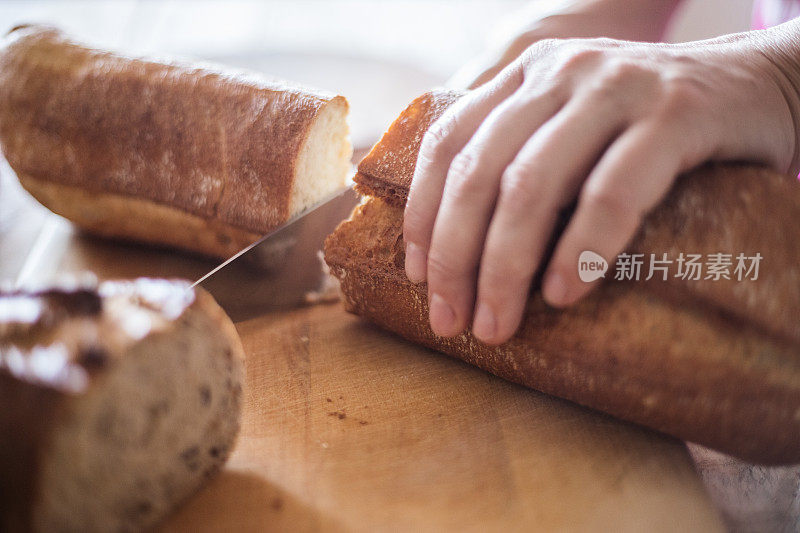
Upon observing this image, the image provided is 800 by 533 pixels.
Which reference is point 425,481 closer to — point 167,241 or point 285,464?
point 285,464

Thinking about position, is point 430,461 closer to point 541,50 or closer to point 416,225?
point 416,225

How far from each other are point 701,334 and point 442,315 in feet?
1.60

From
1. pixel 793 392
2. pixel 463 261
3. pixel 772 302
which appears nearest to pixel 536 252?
pixel 463 261

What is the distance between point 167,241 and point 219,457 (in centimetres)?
104

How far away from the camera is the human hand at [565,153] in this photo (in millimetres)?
991

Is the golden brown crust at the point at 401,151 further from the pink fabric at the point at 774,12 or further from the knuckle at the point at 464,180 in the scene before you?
the pink fabric at the point at 774,12

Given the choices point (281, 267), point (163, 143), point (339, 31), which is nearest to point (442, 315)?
point (281, 267)

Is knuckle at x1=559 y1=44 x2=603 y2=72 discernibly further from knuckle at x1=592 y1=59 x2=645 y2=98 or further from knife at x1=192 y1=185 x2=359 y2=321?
knife at x1=192 y1=185 x2=359 y2=321

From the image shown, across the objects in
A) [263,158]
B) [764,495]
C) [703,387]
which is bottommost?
[764,495]

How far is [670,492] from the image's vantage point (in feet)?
3.77

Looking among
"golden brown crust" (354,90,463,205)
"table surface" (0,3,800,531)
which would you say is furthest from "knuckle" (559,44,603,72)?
"table surface" (0,3,800,531)

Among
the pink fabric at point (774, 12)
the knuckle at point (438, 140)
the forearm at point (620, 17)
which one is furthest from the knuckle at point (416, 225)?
the pink fabric at point (774, 12)

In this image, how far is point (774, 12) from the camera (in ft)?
→ 6.90

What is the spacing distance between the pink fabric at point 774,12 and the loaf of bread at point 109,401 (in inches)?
82.5
